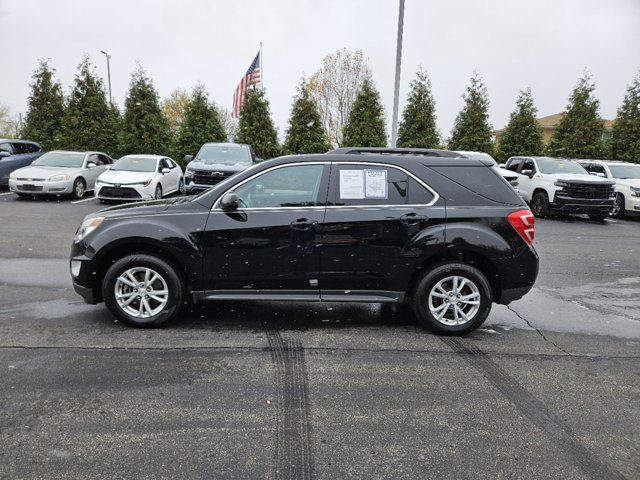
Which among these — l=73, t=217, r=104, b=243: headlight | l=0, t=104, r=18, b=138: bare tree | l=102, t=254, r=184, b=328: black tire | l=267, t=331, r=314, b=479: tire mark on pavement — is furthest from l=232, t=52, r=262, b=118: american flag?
l=0, t=104, r=18, b=138: bare tree

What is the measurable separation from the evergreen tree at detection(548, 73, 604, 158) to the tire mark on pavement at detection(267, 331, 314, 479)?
76.4 ft

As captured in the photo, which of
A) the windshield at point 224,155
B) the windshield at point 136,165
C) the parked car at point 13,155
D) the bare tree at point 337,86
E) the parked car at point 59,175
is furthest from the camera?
the bare tree at point 337,86

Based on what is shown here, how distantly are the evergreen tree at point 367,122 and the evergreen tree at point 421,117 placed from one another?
49.4 inches

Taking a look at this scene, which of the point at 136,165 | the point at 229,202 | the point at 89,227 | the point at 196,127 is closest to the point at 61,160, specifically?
the point at 136,165

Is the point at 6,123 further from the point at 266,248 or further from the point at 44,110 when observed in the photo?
the point at 266,248

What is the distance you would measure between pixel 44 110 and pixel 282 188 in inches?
991

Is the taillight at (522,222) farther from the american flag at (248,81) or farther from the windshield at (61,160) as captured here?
the american flag at (248,81)

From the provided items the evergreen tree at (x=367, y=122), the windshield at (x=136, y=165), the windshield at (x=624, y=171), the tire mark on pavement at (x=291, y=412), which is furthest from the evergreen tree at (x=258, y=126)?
the tire mark on pavement at (x=291, y=412)

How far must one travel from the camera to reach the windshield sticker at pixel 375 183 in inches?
210

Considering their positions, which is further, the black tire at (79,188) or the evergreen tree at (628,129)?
the evergreen tree at (628,129)

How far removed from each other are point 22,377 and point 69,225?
8739mm

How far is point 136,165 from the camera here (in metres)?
16.9

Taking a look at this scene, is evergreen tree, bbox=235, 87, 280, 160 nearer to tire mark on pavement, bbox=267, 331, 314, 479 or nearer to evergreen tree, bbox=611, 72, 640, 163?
evergreen tree, bbox=611, 72, 640, 163

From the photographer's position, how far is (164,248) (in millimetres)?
5223
